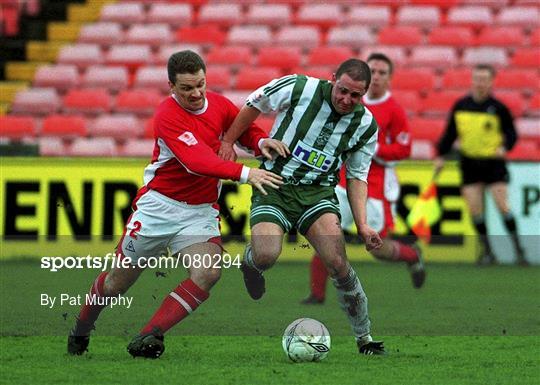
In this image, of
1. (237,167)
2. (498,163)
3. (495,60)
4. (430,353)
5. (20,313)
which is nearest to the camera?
(237,167)

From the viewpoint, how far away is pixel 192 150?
21.2 ft

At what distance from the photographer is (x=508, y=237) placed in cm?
1233

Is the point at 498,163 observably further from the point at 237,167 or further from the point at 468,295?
the point at 237,167

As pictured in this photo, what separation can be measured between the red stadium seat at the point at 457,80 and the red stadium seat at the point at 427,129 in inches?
31.7

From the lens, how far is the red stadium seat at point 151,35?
1656 cm

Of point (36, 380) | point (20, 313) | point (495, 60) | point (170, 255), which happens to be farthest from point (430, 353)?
point (495, 60)

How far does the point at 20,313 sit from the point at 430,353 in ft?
9.10

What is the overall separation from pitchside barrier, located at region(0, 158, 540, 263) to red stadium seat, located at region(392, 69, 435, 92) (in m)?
2.70

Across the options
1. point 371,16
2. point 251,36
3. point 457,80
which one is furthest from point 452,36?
point 251,36

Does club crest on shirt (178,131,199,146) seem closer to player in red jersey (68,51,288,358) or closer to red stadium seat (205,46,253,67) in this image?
player in red jersey (68,51,288,358)

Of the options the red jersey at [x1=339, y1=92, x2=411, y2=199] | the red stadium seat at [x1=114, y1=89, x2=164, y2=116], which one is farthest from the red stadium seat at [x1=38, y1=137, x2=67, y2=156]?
the red jersey at [x1=339, y1=92, x2=411, y2=199]

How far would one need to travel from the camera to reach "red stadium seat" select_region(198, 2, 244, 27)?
54.7 feet

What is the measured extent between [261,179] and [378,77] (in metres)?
3.54

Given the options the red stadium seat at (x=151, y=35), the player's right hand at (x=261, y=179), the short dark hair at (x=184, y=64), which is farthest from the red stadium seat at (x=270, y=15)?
the player's right hand at (x=261, y=179)
